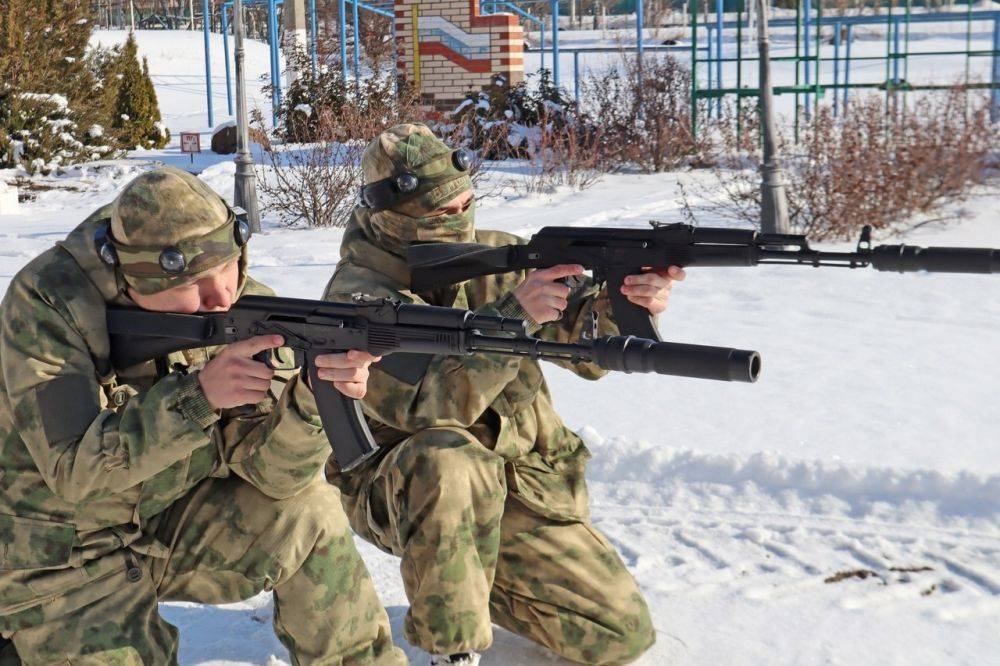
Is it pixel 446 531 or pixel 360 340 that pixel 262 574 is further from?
pixel 360 340

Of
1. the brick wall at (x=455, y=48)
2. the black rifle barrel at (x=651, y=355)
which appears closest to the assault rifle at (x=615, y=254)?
the black rifle barrel at (x=651, y=355)

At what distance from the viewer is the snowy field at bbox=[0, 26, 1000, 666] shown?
3.38m

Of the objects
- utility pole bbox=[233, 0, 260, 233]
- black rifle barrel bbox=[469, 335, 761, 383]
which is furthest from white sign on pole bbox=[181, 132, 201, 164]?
black rifle barrel bbox=[469, 335, 761, 383]

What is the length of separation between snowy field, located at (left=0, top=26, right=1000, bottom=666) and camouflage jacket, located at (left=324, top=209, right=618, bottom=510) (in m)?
0.61

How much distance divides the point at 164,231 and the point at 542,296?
981mm

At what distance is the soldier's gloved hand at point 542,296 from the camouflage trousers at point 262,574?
71cm

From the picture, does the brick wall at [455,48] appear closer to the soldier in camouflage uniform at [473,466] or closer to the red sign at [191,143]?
the red sign at [191,143]

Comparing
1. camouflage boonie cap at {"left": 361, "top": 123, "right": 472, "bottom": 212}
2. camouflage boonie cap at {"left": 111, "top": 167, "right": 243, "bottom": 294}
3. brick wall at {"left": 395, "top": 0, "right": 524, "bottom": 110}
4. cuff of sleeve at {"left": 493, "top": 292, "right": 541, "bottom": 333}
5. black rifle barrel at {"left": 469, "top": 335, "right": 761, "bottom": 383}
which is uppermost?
brick wall at {"left": 395, "top": 0, "right": 524, "bottom": 110}

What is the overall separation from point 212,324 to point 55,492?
0.50 metres

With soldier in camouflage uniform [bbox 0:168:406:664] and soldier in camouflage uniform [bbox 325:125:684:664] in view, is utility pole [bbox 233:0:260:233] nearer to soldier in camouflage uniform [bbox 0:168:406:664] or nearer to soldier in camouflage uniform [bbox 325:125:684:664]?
soldier in camouflage uniform [bbox 325:125:684:664]

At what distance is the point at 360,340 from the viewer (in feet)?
8.07

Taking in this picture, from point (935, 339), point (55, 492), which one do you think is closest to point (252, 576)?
point (55, 492)

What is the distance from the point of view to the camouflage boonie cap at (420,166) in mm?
3426

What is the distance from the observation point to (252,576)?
2.82 m
